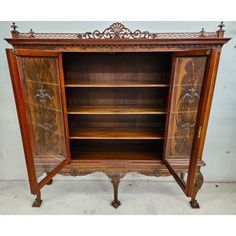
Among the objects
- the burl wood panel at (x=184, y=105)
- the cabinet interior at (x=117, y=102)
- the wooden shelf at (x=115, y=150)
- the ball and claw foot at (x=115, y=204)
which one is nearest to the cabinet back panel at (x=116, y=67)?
the cabinet interior at (x=117, y=102)

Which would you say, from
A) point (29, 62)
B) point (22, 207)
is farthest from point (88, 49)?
point (22, 207)

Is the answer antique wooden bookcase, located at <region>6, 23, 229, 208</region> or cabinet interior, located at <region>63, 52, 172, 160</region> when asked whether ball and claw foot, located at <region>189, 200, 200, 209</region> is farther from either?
cabinet interior, located at <region>63, 52, 172, 160</region>

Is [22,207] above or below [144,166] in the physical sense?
below

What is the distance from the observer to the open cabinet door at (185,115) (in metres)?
1.08

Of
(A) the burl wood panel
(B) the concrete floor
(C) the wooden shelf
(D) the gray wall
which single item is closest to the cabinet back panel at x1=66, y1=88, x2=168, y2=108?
(A) the burl wood panel

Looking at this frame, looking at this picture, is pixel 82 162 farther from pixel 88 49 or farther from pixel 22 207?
pixel 88 49

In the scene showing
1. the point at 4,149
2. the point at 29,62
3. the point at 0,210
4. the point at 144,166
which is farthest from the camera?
the point at 4,149

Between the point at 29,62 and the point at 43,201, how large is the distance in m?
1.26

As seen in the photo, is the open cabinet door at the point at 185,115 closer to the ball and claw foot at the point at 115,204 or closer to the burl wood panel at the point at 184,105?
the burl wood panel at the point at 184,105

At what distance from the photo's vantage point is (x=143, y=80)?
151 centimetres

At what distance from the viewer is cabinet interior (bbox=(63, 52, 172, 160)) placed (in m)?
1.47

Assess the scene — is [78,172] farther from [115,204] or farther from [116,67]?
[116,67]

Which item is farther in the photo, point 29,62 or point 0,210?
point 0,210

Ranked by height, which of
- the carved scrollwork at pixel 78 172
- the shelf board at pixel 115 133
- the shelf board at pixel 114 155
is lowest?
the carved scrollwork at pixel 78 172
